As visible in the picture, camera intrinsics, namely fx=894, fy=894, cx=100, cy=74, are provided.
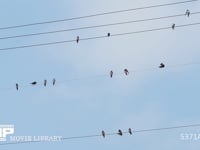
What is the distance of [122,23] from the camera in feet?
146

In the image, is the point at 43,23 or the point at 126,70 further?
the point at 126,70

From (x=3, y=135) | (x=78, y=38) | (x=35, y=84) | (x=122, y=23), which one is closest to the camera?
(x=122, y=23)

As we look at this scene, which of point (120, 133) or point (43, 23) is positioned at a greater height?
point (43, 23)

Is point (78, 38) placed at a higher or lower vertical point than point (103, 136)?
higher

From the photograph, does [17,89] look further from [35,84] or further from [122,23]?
[122,23]

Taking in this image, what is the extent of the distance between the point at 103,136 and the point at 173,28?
7.44m

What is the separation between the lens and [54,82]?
162ft

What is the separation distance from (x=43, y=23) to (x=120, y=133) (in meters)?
8.62

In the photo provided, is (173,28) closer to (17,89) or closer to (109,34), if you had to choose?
(109,34)

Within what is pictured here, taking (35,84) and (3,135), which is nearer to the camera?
(35,84)

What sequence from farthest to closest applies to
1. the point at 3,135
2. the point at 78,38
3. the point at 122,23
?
the point at 3,135 < the point at 78,38 < the point at 122,23

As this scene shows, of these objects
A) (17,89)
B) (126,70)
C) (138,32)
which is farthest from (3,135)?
(138,32)

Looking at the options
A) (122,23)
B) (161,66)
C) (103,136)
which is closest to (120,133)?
(103,136)

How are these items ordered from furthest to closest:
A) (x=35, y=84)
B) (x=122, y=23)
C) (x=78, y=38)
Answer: (x=35, y=84), (x=78, y=38), (x=122, y=23)
